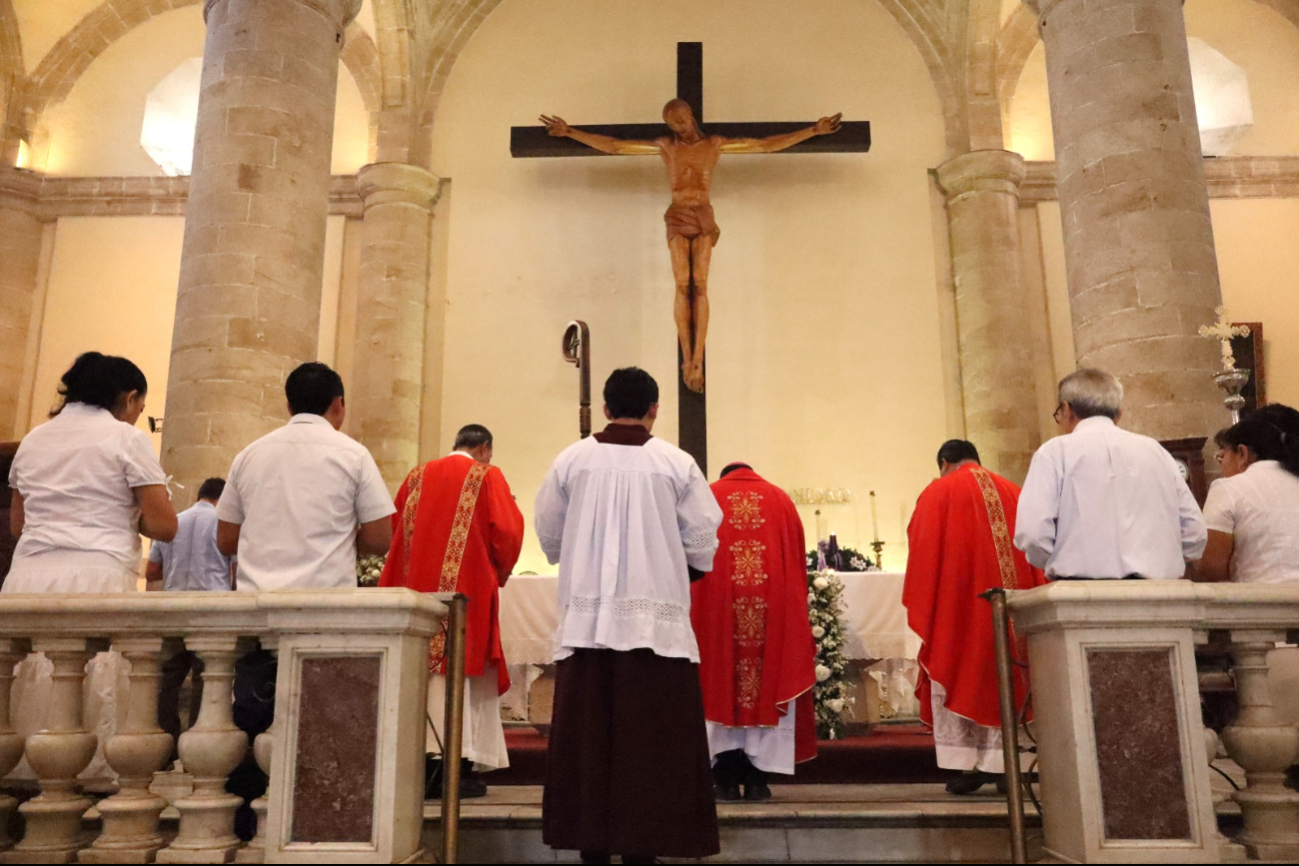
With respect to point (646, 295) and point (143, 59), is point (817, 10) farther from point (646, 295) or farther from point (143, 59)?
point (143, 59)

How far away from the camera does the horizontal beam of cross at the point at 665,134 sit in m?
9.90

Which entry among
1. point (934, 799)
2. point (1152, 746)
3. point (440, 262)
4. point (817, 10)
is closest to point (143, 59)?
point (440, 262)

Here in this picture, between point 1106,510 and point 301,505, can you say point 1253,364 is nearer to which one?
point 1106,510

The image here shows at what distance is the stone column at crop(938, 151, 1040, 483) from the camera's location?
33.0 feet

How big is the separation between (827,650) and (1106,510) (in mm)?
2348

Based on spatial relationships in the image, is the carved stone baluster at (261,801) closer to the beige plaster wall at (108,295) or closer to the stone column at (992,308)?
the stone column at (992,308)

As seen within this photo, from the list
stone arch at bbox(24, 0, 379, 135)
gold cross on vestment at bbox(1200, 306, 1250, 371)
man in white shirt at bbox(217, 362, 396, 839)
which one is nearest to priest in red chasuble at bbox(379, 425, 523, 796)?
man in white shirt at bbox(217, 362, 396, 839)

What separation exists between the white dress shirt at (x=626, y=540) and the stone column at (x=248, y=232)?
132 inches

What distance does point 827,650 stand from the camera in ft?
18.4

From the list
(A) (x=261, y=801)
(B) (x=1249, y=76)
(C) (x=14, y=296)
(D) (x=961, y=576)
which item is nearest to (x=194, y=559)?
(A) (x=261, y=801)

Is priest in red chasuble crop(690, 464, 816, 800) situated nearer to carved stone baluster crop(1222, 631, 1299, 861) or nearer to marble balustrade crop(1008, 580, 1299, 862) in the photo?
marble balustrade crop(1008, 580, 1299, 862)

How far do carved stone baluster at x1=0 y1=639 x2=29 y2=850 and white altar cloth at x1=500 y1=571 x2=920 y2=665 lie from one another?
113 inches

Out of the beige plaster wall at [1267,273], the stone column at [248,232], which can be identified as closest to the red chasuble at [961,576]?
the stone column at [248,232]


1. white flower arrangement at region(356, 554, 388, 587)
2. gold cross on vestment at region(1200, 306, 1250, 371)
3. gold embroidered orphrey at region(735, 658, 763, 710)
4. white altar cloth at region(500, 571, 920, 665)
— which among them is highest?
gold cross on vestment at region(1200, 306, 1250, 371)
